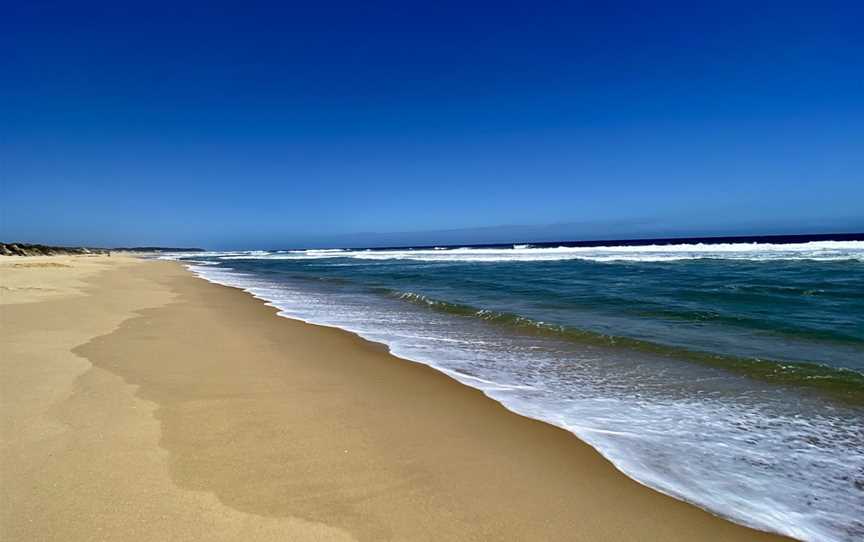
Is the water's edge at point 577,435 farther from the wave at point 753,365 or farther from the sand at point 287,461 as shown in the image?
the wave at point 753,365

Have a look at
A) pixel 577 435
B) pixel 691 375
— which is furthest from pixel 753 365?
pixel 577 435

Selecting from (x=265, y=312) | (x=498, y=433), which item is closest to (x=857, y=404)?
(x=498, y=433)

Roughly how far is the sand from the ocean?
43cm

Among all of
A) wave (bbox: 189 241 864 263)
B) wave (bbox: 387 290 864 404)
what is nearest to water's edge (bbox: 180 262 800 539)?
wave (bbox: 387 290 864 404)

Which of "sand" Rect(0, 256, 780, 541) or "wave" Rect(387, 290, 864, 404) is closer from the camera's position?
"sand" Rect(0, 256, 780, 541)

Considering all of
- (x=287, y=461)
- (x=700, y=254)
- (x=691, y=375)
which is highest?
(x=700, y=254)

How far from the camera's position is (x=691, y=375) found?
5.70 meters

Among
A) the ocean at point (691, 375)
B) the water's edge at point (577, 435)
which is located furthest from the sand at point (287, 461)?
the ocean at point (691, 375)

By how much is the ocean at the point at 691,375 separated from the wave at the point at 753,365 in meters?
0.03

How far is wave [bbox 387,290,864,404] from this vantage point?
5143 millimetres

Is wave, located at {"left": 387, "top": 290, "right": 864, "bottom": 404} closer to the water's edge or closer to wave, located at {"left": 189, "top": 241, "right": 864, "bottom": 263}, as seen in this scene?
the water's edge

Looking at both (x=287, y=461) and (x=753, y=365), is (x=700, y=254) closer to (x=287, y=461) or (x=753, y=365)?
(x=753, y=365)

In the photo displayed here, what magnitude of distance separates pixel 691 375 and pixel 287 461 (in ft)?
16.1

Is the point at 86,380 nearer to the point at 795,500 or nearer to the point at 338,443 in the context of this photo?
the point at 338,443
